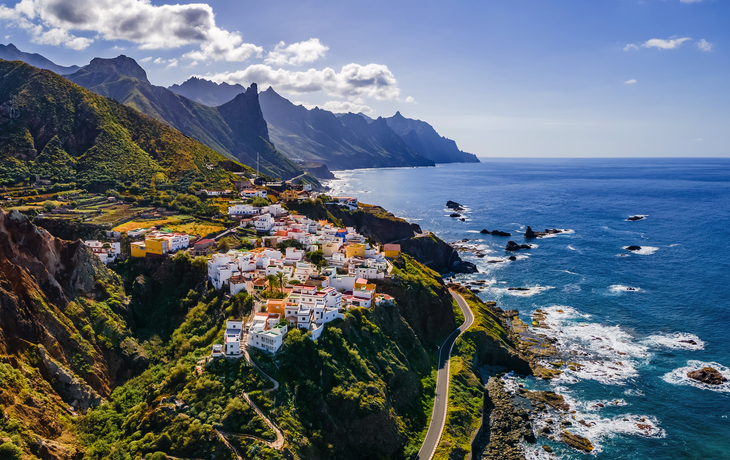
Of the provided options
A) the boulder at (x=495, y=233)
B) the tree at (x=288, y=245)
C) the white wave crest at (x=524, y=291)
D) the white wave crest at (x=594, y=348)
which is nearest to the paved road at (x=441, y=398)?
the white wave crest at (x=594, y=348)

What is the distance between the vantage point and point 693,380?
64.8 meters

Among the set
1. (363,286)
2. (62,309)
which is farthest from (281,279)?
(62,309)

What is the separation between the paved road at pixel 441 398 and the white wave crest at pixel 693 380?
104ft

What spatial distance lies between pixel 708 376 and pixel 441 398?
4245cm

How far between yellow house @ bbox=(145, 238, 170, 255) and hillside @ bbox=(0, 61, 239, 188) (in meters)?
49.2

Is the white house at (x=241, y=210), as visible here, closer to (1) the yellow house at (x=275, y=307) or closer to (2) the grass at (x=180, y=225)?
(2) the grass at (x=180, y=225)

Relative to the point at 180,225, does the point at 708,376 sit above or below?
below

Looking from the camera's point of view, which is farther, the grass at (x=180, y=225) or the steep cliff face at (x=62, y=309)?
the grass at (x=180, y=225)

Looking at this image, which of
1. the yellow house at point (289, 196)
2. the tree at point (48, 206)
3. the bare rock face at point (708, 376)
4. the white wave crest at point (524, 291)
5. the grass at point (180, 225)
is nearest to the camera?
the bare rock face at point (708, 376)

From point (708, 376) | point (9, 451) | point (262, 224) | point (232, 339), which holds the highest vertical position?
point (262, 224)

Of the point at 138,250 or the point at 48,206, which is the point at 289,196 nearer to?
the point at 138,250

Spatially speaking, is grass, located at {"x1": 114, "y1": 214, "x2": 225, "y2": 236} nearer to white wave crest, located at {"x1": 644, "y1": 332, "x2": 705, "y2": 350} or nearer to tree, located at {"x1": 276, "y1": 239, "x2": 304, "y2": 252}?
tree, located at {"x1": 276, "y1": 239, "x2": 304, "y2": 252}

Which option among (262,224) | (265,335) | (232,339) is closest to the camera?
(232,339)

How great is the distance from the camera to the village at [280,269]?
52844 mm
